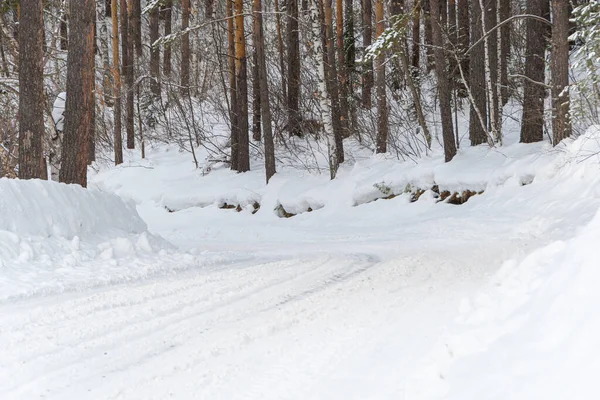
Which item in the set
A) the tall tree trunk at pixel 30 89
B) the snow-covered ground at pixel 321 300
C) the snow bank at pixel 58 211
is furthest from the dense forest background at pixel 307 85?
the snow-covered ground at pixel 321 300

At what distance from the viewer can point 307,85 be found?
21.1 metres

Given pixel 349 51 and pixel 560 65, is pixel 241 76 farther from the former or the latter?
pixel 560 65

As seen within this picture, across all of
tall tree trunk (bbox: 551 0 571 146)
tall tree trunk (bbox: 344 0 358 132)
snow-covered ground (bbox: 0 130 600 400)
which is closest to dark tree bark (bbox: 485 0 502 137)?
tall tree trunk (bbox: 551 0 571 146)

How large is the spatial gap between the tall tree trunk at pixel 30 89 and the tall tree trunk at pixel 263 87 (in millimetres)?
6280

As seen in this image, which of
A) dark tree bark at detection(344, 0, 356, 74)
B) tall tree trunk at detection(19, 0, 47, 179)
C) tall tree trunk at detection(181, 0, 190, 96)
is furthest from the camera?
tall tree trunk at detection(181, 0, 190, 96)

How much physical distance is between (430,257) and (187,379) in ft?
15.9

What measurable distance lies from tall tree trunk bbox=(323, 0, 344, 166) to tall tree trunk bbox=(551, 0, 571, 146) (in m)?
5.78

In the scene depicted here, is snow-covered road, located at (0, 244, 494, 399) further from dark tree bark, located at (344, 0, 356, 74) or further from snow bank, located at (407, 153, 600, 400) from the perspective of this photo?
dark tree bark, located at (344, 0, 356, 74)

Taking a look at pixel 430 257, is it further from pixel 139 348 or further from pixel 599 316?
pixel 599 316

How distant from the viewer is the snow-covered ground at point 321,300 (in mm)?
3100

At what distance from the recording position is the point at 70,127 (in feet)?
33.8

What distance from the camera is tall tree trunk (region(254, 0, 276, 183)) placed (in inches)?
616

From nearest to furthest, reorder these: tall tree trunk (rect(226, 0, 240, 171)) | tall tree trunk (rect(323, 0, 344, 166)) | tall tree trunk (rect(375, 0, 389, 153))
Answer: tall tree trunk (rect(375, 0, 389, 153))
tall tree trunk (rect(323, 0, 344, 166))
tall tree trunk (rect(226, 0, 240, 171))

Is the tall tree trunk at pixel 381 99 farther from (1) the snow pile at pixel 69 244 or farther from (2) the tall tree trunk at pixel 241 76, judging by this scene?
(1) the snow pile at pixel 69 244
